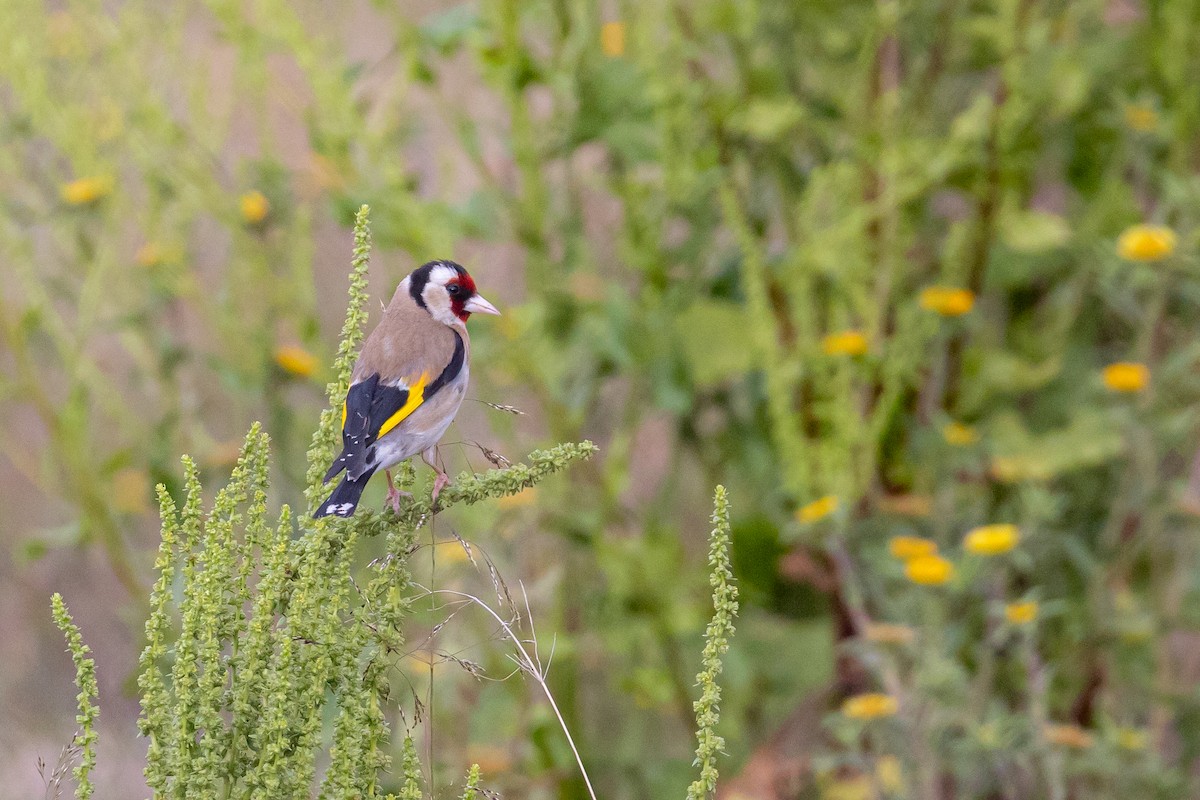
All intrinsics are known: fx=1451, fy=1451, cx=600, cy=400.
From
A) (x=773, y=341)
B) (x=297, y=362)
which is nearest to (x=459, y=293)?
(x=773, y=341)

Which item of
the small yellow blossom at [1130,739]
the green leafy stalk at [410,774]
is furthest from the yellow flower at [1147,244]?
the green leafy stalk at [410,774]

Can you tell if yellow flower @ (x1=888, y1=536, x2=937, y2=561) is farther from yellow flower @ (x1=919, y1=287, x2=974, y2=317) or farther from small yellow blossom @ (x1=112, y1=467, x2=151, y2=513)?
small yellow blossom @ (x1=112, y1=467, x2=151, y2=513)

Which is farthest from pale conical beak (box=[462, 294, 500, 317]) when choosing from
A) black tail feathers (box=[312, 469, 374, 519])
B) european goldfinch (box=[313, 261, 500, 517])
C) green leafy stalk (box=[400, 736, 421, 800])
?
green leafy stalk (box=[400, 736, 421, 800])

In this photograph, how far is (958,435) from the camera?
9.62 feet

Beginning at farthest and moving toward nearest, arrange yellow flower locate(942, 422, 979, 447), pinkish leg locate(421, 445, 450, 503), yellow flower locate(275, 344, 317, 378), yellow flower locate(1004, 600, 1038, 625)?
yellow flower locate(275, 344, 317, 378), yellow flower locate(942, 422, 979, 447), yellow flower locate(1004, 600, 1038, 625), pinkish leg locate(421, 445, 450, 503)

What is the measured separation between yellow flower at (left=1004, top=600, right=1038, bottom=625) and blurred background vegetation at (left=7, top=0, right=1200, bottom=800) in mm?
16

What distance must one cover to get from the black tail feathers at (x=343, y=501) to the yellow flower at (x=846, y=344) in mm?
1486

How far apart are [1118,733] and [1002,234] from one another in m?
1.01

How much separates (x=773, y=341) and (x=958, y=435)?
463 millimetres

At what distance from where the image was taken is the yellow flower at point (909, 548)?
8.88 feet

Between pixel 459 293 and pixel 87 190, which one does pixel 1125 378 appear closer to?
pixel 459 293

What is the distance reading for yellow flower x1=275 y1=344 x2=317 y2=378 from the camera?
303 cm

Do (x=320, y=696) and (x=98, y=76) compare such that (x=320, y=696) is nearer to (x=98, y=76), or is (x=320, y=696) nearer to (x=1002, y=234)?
(x=1002, y=234)

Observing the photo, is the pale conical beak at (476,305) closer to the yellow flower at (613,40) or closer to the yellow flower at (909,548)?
the yellow flower at (909,548)
